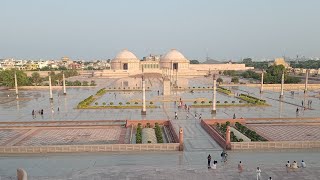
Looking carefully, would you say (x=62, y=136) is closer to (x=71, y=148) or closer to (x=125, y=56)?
(x=71, y=148)

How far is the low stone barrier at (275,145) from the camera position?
44.1ft

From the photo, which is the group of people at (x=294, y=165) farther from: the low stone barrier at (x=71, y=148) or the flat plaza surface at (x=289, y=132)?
the low stone barrier at (x=71, y=148)

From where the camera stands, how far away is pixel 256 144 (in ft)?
44.2

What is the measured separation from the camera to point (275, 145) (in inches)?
532

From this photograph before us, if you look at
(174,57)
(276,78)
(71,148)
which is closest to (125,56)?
(174,57)

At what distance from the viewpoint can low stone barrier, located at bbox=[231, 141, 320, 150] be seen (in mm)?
13445

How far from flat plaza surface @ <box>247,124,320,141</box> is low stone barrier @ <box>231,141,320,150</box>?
1.68 m

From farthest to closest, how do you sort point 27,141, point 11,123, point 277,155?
point 11,123 < point 27,141 < point 277,155

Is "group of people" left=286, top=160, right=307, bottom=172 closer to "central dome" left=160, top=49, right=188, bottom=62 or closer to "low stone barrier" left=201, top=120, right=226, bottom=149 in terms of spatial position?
"low stone barrier" left=201, top=120, right=226, bottom=149

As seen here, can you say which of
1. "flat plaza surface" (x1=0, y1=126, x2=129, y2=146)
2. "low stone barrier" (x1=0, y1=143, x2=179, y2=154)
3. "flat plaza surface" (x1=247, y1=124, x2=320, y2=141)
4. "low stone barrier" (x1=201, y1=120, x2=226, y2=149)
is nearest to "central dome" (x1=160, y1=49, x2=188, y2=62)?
"flat plaza surface" (x1=247, y1=124, x2=320, y2=141)

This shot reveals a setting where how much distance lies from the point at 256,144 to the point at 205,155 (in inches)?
93.9

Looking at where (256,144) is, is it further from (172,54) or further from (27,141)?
(172,54)

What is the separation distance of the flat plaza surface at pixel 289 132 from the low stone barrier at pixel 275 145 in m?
1.68

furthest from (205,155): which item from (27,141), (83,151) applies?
(27,141)
